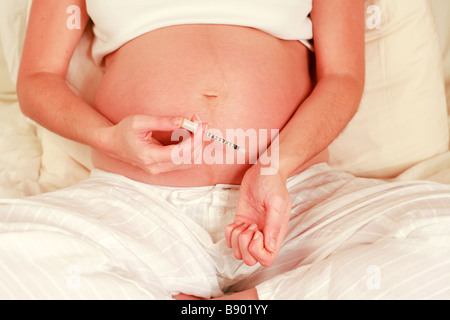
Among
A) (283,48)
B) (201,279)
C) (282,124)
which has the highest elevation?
(283,48)

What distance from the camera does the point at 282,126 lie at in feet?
3.24

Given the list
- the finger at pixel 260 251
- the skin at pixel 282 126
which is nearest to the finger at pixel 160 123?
the skin at pixel 282 126

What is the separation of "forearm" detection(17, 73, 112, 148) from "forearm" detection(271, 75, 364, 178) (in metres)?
0.35

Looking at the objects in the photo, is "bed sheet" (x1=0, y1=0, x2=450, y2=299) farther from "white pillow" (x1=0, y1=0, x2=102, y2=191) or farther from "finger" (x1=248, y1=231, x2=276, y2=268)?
"white pillow" (x1=0, y1=0, x2=102, y2=191)

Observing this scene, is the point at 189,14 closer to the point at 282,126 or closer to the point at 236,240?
the point at 282,126

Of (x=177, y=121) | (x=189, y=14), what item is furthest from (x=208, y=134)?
(x=189, y=14)

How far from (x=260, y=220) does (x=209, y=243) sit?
0.34 ft

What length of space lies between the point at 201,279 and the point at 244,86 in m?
0.38

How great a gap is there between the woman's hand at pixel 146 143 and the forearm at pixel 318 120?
17 cm

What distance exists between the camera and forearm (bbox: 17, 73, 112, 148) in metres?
0.94

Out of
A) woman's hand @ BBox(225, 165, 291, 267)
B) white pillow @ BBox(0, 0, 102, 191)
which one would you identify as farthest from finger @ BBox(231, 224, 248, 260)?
white pillow @ BBox(0, 0, 102, 191)

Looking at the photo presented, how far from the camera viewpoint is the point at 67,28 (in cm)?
109

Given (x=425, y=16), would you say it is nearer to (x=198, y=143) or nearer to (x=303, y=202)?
(x=303, y=202)

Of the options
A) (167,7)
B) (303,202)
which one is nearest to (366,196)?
(303,202)
